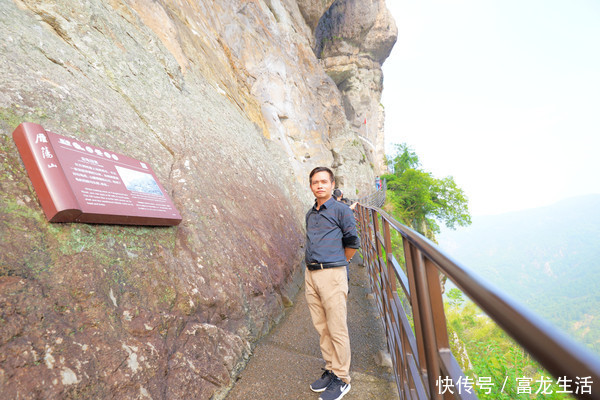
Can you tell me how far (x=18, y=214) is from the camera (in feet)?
5.95

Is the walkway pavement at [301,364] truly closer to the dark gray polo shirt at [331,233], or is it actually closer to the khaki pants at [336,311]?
the khaki pants at [336,311]

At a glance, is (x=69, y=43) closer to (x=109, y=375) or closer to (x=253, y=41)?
(x=109, y=375)

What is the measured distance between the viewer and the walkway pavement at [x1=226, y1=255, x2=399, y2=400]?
7.83ft

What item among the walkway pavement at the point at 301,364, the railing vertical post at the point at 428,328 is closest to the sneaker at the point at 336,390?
the walkway pavement at the point at 301,364

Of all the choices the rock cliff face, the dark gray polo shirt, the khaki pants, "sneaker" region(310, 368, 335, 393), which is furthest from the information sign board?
"sneaker" region(310, 368, 335, 393)

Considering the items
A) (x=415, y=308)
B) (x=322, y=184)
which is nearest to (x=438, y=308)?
(x=415, y=308)

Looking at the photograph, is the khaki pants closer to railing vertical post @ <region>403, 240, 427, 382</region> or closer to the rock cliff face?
the rock cliff face

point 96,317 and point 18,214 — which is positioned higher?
point 18,214

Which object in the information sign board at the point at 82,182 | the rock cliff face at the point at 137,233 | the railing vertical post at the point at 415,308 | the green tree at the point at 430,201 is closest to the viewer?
the railing vertical post at the point at 415,308

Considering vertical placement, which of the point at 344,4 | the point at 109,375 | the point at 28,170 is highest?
the point at 344,4

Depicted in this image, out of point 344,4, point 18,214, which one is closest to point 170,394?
point 18,214

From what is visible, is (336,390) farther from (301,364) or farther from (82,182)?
(82,182)

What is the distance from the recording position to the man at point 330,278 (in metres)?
2.32

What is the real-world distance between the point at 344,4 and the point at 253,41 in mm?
17593
